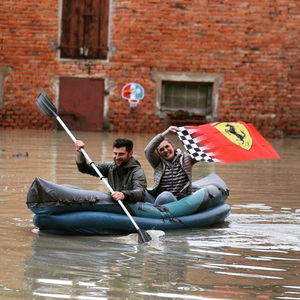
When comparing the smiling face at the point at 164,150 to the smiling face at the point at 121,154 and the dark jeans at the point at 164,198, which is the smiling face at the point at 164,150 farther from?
the smiling face at the point at 121,154

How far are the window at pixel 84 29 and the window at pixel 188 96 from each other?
5.99 ft

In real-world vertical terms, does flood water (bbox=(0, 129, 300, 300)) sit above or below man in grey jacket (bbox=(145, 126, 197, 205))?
below

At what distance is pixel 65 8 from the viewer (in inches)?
956

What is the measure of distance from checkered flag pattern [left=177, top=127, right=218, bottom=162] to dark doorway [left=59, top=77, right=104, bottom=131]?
13588 millimetres

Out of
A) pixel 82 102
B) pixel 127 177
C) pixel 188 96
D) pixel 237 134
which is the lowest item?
pixel 82 102

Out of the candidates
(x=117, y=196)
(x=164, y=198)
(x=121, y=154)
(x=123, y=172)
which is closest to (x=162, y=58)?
(x=164, y=198)

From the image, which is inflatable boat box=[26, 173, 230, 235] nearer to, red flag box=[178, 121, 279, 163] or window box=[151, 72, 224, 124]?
red flag box=[178, 121, 279, 163]

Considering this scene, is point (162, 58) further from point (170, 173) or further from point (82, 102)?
point (170, 173)

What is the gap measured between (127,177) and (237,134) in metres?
1.79

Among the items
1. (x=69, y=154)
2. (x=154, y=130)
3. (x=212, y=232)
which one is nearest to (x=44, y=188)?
(x=212, y=232)

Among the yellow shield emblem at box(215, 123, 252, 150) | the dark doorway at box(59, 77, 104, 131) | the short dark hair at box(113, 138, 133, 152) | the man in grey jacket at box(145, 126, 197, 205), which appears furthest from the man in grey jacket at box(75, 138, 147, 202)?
the dark doorway at box(59, 77, 104, 131)

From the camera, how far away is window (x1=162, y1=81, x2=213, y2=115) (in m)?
24.6

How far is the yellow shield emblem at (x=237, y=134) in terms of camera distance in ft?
35.6

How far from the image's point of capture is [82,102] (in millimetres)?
24297
